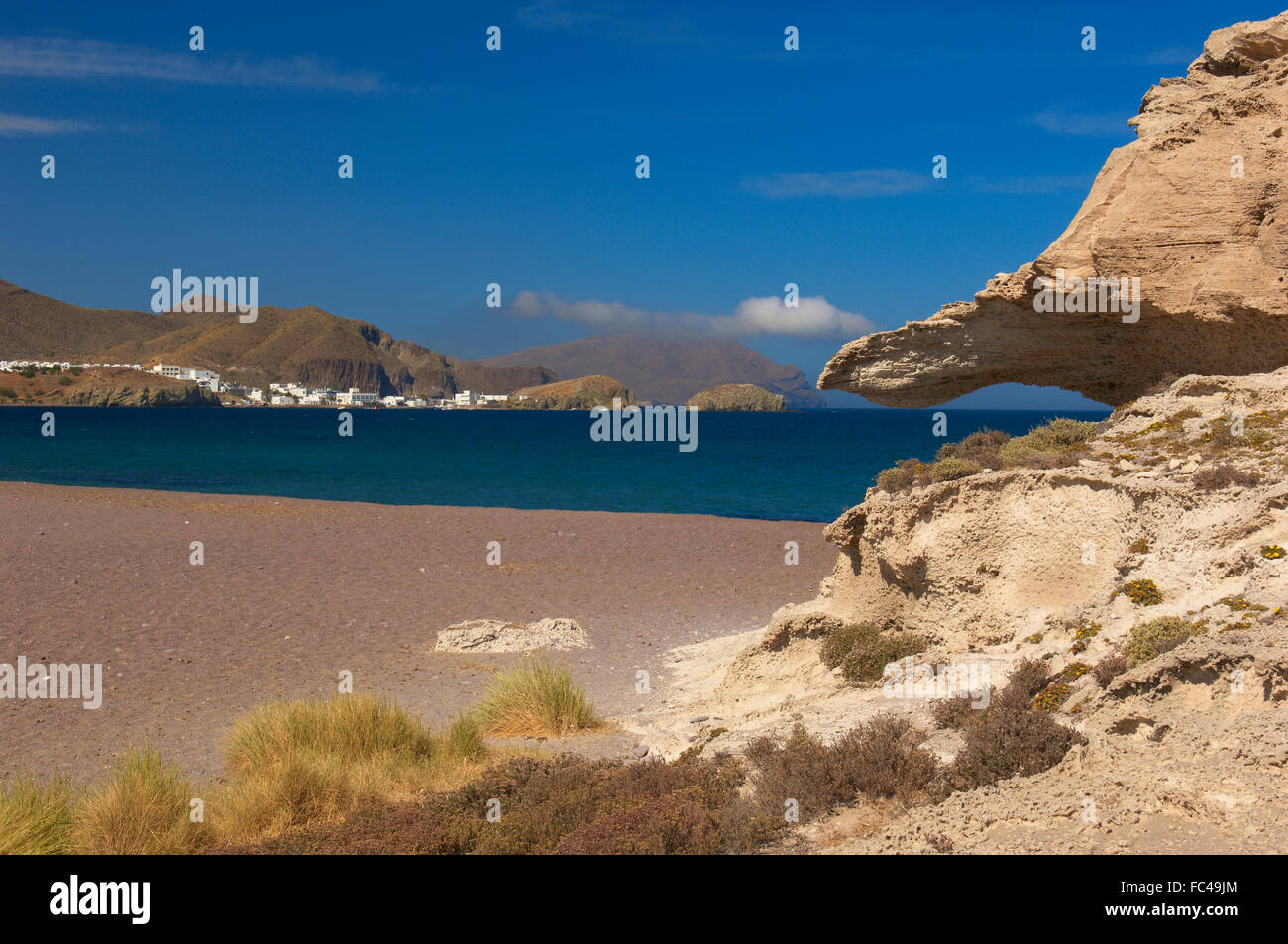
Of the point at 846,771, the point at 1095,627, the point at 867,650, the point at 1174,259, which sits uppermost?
the point at 1174,259

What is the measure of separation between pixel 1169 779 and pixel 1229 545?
3047 millimetres

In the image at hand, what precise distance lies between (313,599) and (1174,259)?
46.1 feet

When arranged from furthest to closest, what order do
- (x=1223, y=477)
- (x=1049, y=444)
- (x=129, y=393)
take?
1. (x=129, y=393)
2. (x=1049, y=444)
3. (x=1223, y=477)

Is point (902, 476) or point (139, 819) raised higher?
point (902, 476)

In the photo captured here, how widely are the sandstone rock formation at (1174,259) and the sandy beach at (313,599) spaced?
5.94 metres

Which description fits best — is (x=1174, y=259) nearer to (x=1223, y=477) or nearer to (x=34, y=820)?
(x=1223, y=477)

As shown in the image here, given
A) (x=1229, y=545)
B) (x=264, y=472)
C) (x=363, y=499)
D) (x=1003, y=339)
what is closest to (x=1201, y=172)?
(x=1003, y=339)

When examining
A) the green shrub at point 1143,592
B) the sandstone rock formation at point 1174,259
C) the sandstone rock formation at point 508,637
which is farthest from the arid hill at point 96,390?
the green shrub at point 1143,592

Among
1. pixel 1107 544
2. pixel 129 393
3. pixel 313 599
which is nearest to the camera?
pixel 1107 544

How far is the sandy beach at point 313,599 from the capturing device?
9.99 meters

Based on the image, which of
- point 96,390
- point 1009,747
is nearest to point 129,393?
point 96,390

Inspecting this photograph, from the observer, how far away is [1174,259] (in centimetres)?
857

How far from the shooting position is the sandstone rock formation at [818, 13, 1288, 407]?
8375 mm

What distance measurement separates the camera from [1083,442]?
9430mm
